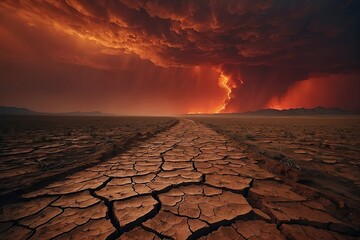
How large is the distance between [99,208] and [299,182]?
2.54 metres

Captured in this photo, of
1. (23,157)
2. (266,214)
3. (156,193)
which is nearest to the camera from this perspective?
(266,214)

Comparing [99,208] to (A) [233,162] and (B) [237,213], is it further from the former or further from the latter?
(A) [233,162]

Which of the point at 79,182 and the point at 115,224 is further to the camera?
the point at 79,182

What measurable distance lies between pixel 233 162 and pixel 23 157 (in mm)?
4511

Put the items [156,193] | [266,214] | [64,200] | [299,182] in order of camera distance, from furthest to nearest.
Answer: [299,182] → [156,193] → [64,200] → [266,214]

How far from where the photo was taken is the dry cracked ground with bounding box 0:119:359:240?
1417mm

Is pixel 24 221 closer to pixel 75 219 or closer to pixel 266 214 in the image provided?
pixel 75 219

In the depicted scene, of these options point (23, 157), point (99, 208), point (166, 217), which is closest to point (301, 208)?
point (166, 217)

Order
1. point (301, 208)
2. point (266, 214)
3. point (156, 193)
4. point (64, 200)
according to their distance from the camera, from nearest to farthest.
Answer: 1. point (266, 214)
2. point (301, 208)
3. point (64, 200)
4. point (156, 193)

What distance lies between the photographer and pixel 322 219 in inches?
61.5

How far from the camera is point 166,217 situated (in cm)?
161

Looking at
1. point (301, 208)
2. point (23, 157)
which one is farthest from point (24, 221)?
point (23, 157)

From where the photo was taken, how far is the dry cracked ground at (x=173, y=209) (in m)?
1.42

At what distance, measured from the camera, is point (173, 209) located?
5.76 feet
